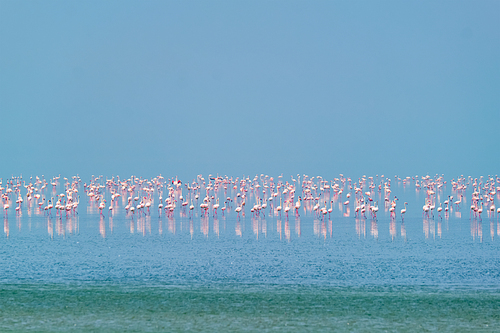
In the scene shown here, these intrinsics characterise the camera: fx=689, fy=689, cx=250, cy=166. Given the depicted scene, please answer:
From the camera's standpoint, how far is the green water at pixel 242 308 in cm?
1127

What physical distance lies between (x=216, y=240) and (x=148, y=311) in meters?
8.49

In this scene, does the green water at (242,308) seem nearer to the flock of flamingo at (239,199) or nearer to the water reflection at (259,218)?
the water reflection at (259,218)

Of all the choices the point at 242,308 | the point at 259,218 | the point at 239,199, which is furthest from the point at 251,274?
the point at 239,199

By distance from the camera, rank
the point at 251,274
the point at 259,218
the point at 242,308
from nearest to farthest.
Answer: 1. the point at 242,308
2. the point at 251,274
3. the point at 259,218

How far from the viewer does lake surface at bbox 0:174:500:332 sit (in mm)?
11703

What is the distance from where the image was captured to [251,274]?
15.3 meters

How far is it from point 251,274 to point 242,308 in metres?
2.96

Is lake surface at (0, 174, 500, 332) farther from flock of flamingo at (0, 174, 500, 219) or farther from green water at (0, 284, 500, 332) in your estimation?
flock of flamingo at (0, 174, 500, 219)

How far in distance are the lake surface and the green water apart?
32 mm

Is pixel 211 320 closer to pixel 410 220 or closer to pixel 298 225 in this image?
pixel 298 225

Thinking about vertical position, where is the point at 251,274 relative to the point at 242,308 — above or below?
above

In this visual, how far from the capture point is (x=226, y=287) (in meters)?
14.0

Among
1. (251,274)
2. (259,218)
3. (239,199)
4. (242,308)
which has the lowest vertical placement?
(242,308)

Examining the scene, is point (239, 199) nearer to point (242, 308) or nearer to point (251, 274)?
point (251, 274)
